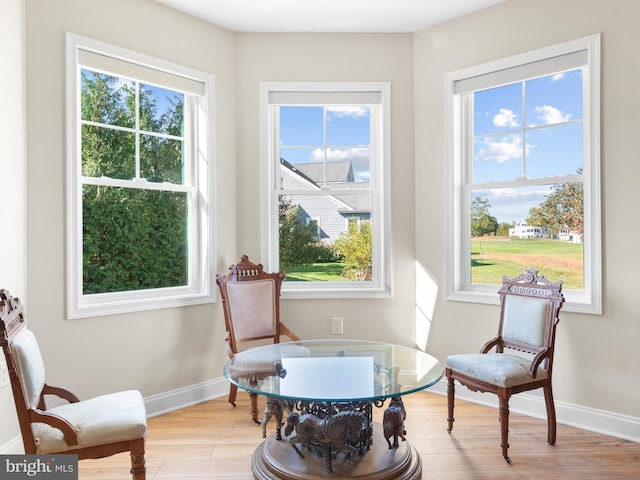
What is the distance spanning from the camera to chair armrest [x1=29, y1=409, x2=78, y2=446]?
170 centimetres

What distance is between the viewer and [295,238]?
12.1 ft

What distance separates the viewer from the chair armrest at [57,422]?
1703 millimetres

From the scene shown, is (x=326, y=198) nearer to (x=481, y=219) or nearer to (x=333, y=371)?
(x=481, y=219)

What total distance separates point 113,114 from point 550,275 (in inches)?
126

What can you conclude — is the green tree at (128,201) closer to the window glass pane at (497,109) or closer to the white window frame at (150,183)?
the white window frame at (150,183)

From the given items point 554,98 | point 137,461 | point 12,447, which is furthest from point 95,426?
point 554,98

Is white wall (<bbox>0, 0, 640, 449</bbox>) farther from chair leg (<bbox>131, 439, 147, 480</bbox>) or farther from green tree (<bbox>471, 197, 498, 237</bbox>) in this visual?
chair leg (<bbox>131, 439, 147, 480</bbox>)

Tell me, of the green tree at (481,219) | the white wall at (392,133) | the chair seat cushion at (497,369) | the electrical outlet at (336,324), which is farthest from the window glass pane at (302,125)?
the chair seat cushion at (497,369)

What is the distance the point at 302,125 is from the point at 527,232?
194 cm

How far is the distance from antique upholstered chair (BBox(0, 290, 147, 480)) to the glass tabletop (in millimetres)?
512

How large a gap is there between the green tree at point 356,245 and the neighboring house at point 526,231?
110cm

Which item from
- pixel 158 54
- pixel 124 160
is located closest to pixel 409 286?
pixel 124 160

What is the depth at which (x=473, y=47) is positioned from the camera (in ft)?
10.9

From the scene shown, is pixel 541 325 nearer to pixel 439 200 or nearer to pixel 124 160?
pixel 439 200
